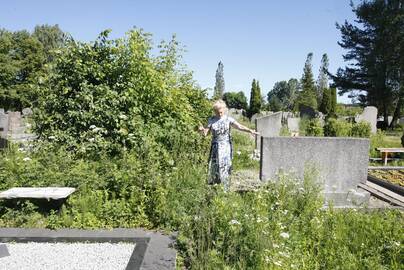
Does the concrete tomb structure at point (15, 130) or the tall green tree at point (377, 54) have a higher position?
the tall green tree at point (377, 54)

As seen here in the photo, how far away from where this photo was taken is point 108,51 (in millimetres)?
7715

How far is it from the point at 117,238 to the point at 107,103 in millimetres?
3762

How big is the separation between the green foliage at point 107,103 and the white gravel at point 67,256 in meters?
2.72

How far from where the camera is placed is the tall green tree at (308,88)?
2070 inches

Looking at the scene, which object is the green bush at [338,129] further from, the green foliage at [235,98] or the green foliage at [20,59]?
the green foliage at [235,98]

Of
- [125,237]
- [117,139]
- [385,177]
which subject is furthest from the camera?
[385,177]

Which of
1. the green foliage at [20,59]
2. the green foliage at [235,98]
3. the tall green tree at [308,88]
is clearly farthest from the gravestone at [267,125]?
the green foliage at [235,98]

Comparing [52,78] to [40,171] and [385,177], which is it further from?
[385,177]

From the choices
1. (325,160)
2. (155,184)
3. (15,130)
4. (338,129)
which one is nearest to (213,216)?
(155,184)

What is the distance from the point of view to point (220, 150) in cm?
568

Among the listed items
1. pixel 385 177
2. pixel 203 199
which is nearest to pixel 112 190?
pixel 203 199

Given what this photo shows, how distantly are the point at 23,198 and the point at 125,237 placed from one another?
181 centimetres

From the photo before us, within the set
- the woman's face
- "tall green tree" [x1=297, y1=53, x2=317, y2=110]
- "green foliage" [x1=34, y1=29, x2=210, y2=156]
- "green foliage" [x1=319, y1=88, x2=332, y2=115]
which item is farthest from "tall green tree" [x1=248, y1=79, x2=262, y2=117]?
the woman's face

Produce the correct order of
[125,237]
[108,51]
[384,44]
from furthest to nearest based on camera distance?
1. [384,44]
2. [108,51]
3. [125,237]
